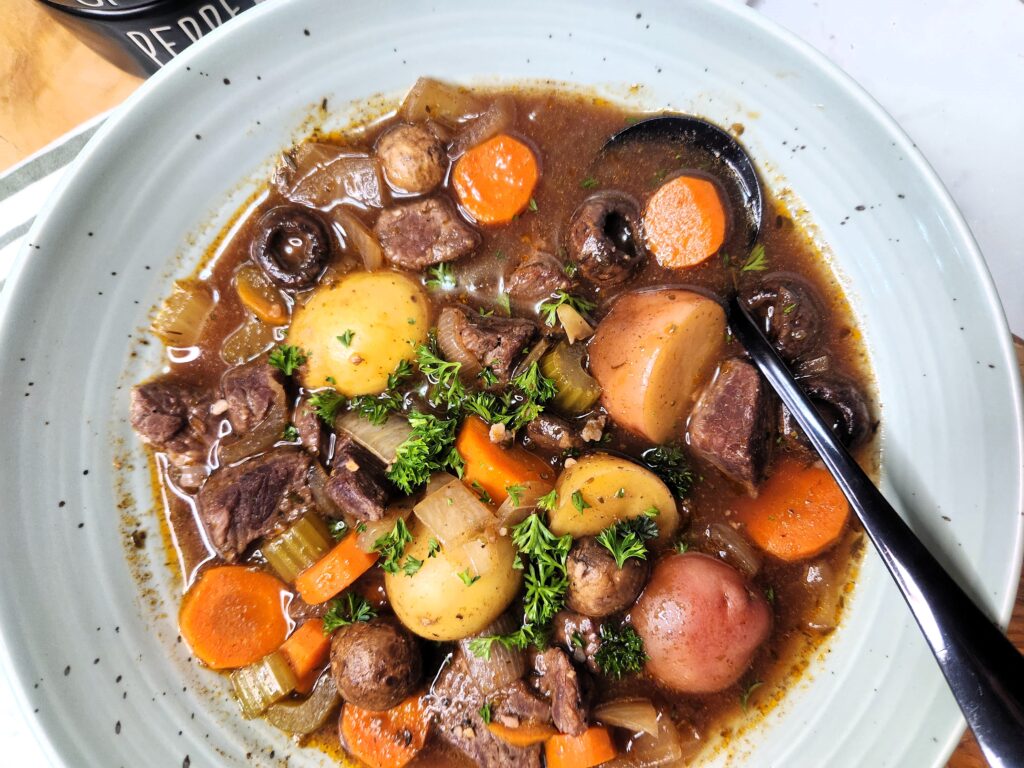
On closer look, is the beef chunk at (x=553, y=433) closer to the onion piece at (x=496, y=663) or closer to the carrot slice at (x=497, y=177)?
the onion piece at (x=496, y=663)

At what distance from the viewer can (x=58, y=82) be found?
267cm

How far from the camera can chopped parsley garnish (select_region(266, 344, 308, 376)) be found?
2.47 metres

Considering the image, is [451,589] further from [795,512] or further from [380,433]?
[795,512]

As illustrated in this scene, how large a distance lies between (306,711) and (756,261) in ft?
8.20

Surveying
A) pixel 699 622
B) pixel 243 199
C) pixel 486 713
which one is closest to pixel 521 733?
pixel 486 713

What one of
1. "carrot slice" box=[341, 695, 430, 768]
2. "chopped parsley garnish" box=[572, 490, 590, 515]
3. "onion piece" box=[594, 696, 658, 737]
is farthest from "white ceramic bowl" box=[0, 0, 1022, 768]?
"chopped parsley garnish" box=[572, 490, 590, 515]

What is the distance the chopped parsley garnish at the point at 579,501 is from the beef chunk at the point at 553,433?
203mm

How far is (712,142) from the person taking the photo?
2.49 meters

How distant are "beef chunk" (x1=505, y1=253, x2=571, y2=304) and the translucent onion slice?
1.68m

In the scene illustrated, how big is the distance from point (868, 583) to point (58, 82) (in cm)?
383

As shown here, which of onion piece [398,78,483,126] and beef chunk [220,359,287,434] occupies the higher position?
onion piece [398,78,483,126]

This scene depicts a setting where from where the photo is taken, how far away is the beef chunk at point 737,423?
229 cm

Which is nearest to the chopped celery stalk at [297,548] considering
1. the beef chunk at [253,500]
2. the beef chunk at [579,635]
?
the beef chunk at [253,500]

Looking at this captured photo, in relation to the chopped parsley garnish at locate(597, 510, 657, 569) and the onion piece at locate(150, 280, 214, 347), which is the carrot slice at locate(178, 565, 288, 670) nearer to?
the onion piece at locate(150, 280, 214, 347)
